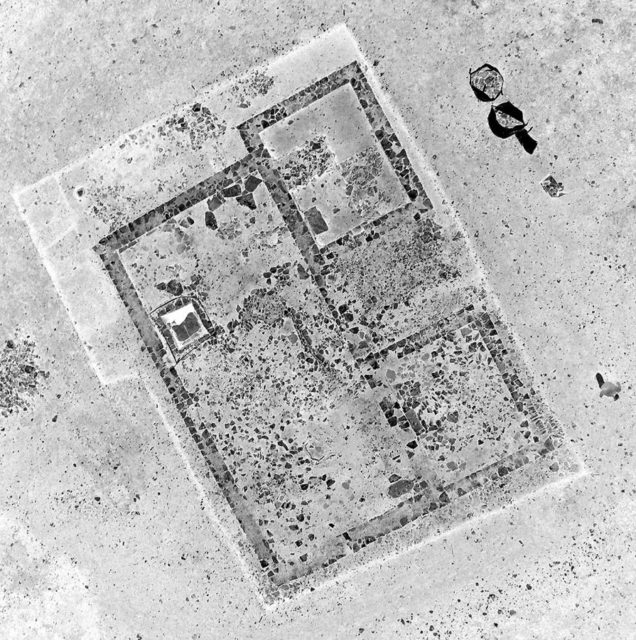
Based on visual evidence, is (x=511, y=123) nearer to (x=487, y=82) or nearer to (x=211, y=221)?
(x=487, y=82)

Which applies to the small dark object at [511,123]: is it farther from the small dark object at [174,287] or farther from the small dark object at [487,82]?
the small dark object at [174,287]

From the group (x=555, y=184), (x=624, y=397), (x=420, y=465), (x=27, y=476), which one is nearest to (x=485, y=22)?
(x=555, y=184)

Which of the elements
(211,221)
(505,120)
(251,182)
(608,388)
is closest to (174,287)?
(211,221)

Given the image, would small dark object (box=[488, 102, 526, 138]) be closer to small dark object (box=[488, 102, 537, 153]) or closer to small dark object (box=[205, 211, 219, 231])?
small dark object (box=[488, 102, 537, 153])

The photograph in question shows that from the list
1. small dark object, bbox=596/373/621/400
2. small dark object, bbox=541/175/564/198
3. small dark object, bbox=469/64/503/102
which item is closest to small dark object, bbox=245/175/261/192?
small dark object, bbox=469/64/503/102

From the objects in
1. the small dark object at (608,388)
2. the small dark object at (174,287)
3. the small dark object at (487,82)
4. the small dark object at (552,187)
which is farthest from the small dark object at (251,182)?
the small dark object at (608,388)
